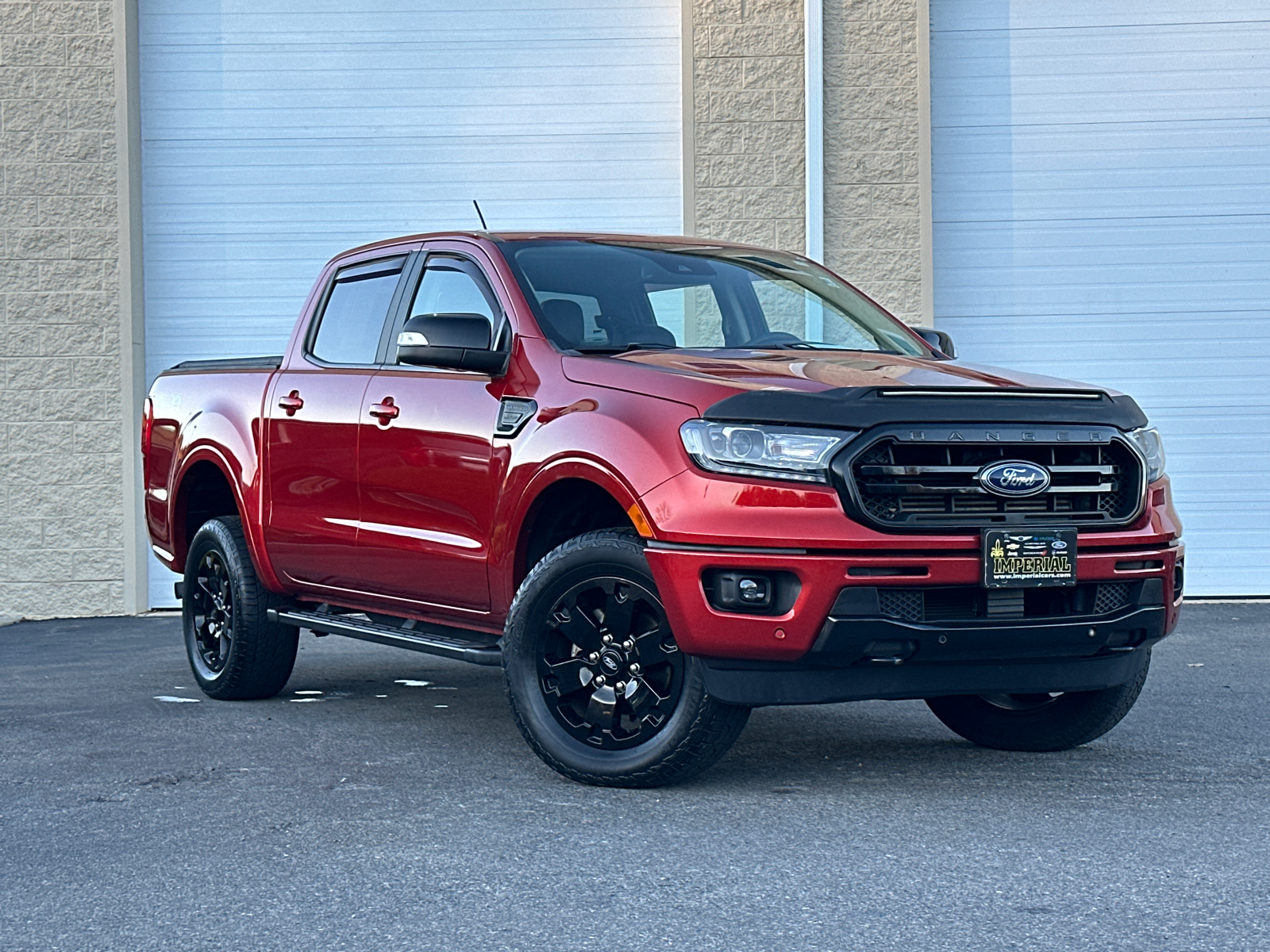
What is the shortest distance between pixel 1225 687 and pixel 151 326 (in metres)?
7.91

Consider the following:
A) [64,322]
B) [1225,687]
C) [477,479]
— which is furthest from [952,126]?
[477,479]

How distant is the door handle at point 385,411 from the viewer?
6020 mm

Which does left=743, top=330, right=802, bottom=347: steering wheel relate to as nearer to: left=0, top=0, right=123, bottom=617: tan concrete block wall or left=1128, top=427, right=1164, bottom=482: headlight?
left=1128, top=427, right=1164, bottom=482: headlight

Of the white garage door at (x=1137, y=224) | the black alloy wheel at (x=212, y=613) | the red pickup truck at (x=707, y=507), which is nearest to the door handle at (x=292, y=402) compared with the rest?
the red pickup truck at (x=707, y=507)

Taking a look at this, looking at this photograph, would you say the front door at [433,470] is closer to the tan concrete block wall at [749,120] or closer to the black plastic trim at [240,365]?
the black plastic trim at [240,365]

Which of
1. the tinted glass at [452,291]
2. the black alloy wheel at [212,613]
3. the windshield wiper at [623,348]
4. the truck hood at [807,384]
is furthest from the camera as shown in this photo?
the black alloy wheel at [212,613]

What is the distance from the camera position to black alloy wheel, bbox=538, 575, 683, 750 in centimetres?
491

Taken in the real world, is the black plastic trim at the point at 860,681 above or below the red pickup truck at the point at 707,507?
below

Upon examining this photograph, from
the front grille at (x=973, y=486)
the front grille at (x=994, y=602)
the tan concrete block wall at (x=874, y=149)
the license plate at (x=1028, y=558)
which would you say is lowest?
the front grille at (x=994, y=602)

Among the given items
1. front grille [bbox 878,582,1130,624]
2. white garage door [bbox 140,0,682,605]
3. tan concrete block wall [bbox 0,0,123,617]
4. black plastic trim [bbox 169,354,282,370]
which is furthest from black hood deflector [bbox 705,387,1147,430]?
tan concrete block wall [bbox 0,0,123,617]

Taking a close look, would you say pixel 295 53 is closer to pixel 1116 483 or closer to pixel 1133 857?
pixel 1116 483

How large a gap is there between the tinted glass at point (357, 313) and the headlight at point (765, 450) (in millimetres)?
2173

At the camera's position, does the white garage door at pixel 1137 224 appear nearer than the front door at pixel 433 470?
No

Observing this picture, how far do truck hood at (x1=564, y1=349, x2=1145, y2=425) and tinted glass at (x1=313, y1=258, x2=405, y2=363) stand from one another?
149 cm
